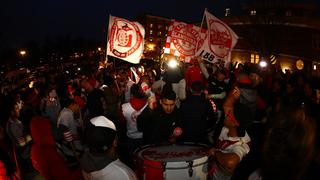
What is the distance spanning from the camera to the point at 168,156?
4.50 m

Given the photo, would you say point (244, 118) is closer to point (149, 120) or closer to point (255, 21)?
point (149, 120)

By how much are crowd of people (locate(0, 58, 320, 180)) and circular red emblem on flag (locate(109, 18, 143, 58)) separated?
7.05 feet

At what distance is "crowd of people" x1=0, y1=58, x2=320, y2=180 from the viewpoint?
7.39ft

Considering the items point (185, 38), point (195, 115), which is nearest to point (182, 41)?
point (185, 38)

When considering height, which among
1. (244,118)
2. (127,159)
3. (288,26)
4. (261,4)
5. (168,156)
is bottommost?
(127,159)

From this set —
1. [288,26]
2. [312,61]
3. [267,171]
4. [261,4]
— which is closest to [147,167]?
[267,171]

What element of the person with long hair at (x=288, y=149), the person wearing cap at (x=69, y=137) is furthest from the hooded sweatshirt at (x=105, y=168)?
the person wearing cap at (x=69, y=137)

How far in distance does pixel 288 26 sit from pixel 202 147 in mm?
34700

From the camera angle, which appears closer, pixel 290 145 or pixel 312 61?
pixel 290 145

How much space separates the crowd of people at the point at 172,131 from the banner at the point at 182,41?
3.43 m

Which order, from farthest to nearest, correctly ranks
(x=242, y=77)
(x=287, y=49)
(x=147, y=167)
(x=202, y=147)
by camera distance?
1. (x=287, y=49)
2. (x=242, y=77)
3. (x=202, y=147)
4. (x=147, y=167)

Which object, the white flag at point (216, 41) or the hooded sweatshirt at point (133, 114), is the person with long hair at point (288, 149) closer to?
the hooded sweatshirt at point (133, 114)

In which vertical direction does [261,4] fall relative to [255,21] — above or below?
above

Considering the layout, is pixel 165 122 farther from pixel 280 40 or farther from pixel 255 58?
pixel 255 58
